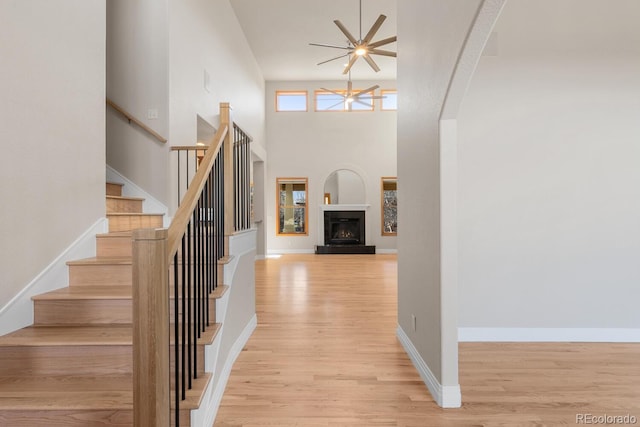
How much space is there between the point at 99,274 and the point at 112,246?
41 cm

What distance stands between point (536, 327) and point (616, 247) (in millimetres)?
1059

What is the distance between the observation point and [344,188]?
10688 mm

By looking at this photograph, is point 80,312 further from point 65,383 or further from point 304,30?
point 304,30

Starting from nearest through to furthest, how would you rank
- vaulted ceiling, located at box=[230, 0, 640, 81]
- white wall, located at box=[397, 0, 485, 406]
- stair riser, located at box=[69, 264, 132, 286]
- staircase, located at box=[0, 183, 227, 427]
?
staircase, located at box=[0, 183, 227, 427] < white wall, located at box=[397, 0, 485, 406] < stair riser, located at box=[69, 264, 132, 286] < vaulted ceiling, located at box=[230, 0, 640, 81]

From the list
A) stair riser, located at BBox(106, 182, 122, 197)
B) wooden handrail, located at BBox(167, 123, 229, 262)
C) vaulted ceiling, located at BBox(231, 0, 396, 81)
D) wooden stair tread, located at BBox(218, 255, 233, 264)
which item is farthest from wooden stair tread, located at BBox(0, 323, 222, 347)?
vaulted ceiling, located at BBox(231, 0, 396, 81)

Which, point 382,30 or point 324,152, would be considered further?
point 324,152

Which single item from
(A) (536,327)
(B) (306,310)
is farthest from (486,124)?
(B) (306,310)

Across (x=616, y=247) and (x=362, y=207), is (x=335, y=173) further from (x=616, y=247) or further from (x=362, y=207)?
(x=616, y=247)

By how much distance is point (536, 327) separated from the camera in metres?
3.18

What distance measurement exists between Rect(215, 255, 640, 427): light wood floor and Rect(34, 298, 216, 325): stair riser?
2.94 feet

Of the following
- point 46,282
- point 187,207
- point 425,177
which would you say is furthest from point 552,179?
point 46,282

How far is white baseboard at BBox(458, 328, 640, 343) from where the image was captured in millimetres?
3158

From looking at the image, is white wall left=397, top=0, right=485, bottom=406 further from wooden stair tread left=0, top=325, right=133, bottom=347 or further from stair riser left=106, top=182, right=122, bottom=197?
stair riser left=106, top=182, right=122, bottom=197

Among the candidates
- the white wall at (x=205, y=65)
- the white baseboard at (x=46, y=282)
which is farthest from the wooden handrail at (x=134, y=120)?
the white baseboard at (x=46, y=282)
